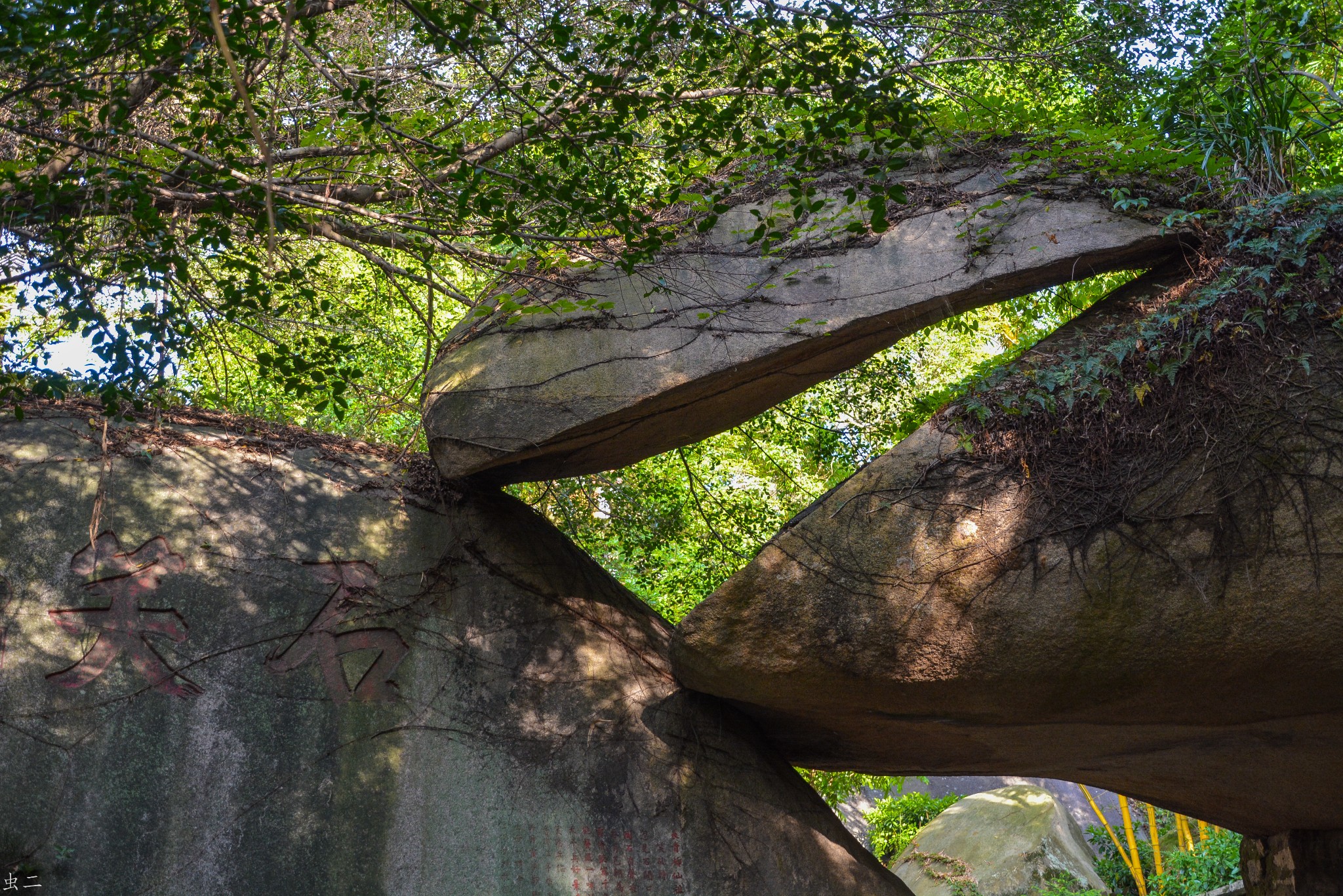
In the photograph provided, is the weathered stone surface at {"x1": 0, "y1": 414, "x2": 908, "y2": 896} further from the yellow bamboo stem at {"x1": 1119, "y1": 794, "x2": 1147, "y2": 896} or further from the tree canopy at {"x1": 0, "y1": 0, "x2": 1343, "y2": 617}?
the yellow bamboo stem at {"x1": 1119, "y1": 794, "x2": 1147, "y2": 896}

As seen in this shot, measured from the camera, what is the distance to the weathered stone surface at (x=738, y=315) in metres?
5.43

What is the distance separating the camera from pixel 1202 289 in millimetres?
4668

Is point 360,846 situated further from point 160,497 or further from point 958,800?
point 958,800

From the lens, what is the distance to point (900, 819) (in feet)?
44.3

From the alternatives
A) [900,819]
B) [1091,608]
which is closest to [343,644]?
[1091,608]

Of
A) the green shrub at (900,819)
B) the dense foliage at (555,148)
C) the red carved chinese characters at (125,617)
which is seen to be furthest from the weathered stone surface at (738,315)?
the green shrub at (900,819)

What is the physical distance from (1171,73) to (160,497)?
6.61 m

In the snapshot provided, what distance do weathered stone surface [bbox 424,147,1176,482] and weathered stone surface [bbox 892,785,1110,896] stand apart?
278 inches

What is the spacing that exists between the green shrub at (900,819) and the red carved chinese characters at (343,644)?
388 inches

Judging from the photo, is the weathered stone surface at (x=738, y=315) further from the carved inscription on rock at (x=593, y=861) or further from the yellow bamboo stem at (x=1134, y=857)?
the yellow bamboo stem at (x=1134, y=857)

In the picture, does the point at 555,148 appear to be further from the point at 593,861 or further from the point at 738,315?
the point at 593,861

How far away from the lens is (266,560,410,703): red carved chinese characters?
17.4 ft

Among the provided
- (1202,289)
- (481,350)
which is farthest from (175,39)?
(1202,289)

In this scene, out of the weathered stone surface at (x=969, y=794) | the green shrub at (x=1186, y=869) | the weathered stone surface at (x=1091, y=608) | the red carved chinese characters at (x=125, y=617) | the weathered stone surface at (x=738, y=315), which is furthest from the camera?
the weathered stone surface at (x=969, y=794)
